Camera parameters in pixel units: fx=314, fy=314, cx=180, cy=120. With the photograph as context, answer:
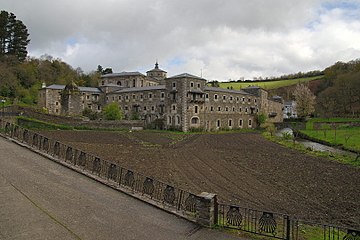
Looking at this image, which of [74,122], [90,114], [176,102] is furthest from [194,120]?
[74,122]

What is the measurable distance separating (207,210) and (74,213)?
435cm

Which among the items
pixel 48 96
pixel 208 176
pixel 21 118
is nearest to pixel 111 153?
pixel 208 176

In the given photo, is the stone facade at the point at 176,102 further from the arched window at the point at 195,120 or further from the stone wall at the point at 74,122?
the stone wall at the point at 74,122

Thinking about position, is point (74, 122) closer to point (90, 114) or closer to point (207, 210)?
point (90, 114)

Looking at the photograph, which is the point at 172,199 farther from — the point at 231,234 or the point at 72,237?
the point at 72,237

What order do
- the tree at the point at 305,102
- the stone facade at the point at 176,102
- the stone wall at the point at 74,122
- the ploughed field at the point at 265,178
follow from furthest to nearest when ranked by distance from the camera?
the tree at the point at 305,102
the stone facade at the point at 176,102
the stone wall at the point at 74,122
the ploughed field at the point at 265,178

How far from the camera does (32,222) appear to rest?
9344 millimetres

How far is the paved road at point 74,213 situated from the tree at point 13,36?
209 ft

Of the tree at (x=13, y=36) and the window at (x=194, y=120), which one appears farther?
the tree at (x=13, y=36)

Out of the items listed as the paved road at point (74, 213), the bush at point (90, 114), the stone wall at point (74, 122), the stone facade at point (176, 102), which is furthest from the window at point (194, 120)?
the paved road at point (74, 213)

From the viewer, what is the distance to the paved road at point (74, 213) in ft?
29.4

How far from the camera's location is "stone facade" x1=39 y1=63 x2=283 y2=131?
55.6m

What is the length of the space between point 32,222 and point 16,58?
6830cm

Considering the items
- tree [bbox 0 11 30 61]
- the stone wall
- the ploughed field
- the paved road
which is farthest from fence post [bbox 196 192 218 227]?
tree [bbox 0 11 30 61]
